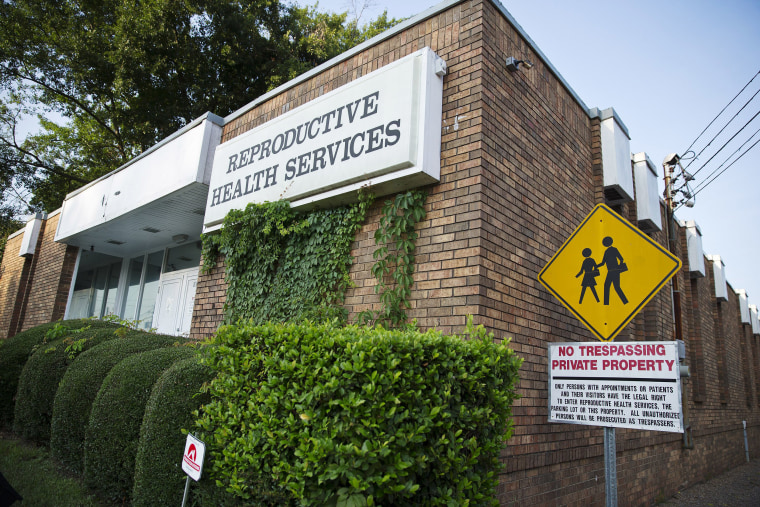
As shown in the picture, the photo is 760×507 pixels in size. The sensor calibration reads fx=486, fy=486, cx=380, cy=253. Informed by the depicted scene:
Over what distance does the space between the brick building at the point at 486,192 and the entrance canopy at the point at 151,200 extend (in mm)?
42

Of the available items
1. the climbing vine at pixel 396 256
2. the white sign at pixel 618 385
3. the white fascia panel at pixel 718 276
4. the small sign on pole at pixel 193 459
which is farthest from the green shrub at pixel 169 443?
the white fascia panel at pixel 718 276

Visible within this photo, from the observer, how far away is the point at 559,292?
12.9 ft

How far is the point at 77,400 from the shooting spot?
208 inches

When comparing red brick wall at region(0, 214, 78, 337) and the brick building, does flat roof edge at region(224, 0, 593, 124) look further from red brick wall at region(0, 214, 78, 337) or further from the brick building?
red brick wall at region(0, 214, 78, 337)

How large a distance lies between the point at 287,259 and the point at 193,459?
9.57 feet

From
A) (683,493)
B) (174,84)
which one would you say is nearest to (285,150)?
(683,493)

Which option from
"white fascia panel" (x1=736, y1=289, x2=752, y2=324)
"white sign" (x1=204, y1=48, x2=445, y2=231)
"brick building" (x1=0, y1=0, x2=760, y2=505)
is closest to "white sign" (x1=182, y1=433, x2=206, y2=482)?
"brick building" (x1=0, y1=0, x2=760, y2=505)

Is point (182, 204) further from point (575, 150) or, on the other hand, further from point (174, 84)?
point (174, 84)

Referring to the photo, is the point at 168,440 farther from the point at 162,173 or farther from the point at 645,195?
the point at 645,195

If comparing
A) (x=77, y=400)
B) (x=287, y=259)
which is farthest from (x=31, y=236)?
(x=287, y=259)

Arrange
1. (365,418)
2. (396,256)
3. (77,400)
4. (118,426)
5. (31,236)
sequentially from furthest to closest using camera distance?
(31,236) < (77,400) < (396,256) < (118,426) < (365,418)

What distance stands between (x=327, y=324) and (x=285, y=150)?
3.23m

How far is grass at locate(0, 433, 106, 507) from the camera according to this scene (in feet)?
14.6

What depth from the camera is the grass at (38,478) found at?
4438 mm
